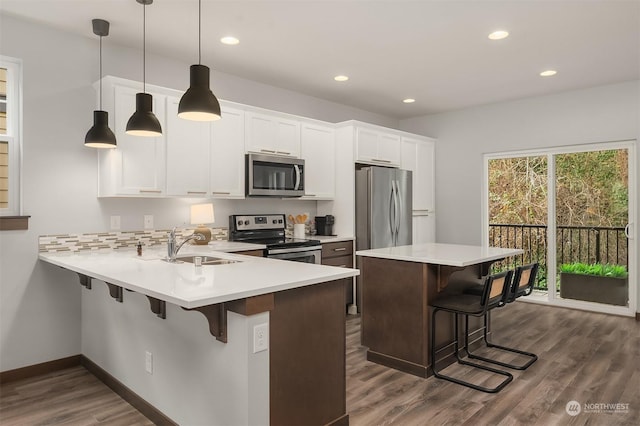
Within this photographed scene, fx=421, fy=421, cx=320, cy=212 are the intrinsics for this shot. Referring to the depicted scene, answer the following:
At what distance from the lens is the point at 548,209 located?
5.39 metres

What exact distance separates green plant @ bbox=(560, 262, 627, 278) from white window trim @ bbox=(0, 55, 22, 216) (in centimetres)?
580

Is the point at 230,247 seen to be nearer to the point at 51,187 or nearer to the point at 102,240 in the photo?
the point at 102,240

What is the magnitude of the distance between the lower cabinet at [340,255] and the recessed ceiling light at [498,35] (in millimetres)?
2549

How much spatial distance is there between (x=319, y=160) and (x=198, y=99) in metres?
2.77

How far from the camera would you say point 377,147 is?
535cm

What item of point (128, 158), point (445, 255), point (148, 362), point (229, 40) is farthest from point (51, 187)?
point (445, 255)

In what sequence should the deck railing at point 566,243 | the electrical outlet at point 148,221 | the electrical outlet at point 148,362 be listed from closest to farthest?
the electrical outlet at point 148,362 → the electrical outlet at point 148,221 → the deck railing at point 566,243

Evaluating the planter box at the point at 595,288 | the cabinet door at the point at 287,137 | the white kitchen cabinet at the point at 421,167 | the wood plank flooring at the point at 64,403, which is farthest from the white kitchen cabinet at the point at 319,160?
the planter box at the point at 595,288

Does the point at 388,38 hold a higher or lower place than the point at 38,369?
higher

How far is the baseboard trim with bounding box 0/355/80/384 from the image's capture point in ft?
10.0

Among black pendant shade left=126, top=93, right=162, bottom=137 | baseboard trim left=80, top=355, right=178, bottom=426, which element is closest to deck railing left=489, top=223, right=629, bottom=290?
black pendant shade left=126, top=93, right=162, bottom=137

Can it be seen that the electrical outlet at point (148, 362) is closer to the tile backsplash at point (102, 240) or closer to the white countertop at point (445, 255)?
the tile backsplash at point (102, 240)

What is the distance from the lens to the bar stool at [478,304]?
285 centimetres

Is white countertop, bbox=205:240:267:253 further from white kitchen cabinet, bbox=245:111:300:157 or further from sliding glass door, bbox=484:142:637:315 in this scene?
sliding glass door, bbox=484:142:637:315
